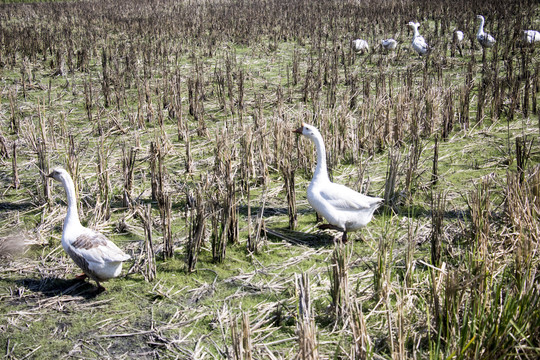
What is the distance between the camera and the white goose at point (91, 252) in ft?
12.7

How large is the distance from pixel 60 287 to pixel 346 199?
255 cm

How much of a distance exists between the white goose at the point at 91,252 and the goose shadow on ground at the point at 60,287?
0.07 metres

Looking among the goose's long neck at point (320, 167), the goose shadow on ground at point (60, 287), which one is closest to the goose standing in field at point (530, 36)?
the goose's long neck at point (320, 167)

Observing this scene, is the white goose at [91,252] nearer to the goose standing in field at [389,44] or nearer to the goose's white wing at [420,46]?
the goose's white wing at [420,46]

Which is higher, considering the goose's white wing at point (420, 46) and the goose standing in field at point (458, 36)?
the goose standing in field at point (458, 36)

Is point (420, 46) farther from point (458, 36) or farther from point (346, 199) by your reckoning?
point (346, 199)

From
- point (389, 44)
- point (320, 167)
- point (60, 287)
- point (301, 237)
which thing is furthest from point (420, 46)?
point (60, 287)

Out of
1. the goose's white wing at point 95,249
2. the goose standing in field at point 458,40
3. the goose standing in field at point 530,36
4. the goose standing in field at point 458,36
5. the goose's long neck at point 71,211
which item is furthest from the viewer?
the goose standing in field at point 458,36

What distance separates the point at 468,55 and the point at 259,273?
959 cm

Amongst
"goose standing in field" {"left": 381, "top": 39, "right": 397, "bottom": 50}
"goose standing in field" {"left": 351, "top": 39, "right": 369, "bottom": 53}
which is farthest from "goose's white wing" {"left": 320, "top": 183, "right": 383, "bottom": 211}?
"goose standing in field" {"left": 381, "top": 39, "right": 397, "bottom": 50}

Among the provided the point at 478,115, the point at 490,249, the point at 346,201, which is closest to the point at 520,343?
the point at 490,249

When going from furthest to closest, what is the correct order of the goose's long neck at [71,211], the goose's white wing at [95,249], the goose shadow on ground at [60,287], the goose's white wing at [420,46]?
Answer: the goose's white wing at [420,46] < the goose's long neck at [71,211] < the goose shadow on ground at [60,287] < the goose's white wing at [95,249]

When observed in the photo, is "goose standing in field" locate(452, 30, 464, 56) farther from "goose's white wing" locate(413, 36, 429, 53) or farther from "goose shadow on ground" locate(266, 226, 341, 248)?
"goose shadow on ground" locate(266, 226, 341, 248)

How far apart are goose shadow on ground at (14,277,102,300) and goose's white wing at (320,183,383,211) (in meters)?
2.14
